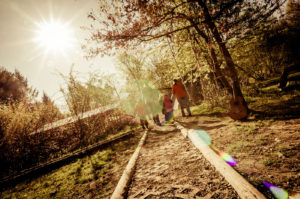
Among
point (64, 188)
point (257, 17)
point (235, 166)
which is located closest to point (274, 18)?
point (257, 17)

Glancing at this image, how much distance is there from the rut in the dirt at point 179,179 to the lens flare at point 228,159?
1.02 ft

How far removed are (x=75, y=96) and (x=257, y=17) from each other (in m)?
8.86

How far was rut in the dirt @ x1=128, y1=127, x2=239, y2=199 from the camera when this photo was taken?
207cm

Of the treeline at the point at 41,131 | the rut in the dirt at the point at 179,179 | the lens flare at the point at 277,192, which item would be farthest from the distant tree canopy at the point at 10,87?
the lens flare at the point at 277,192

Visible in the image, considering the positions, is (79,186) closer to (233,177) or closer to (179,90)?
(233,177)

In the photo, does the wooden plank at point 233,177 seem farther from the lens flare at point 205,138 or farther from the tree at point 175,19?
the tree at point 175,19

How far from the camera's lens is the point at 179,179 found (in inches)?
100

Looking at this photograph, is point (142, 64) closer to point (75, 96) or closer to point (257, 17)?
point (75, 96)

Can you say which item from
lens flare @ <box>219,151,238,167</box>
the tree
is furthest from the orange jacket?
lens flare @ <box>219,151,238,167</box>

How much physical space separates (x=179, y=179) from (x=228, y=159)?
Result: 1.04 meters

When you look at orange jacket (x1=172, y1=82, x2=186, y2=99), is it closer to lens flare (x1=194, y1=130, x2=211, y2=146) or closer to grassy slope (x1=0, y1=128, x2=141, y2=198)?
lens flare (x1=194, y1=130, x2=211, y2=146)

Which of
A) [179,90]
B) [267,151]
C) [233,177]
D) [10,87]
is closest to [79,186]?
[233,177]

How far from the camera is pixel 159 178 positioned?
110 inches

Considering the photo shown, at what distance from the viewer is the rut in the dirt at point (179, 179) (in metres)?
2.07
